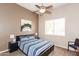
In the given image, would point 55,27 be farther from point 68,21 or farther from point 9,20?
point 9,20

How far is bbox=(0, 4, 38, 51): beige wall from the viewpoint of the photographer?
3697mm

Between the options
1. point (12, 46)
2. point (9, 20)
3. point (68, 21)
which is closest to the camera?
point (12, 46)

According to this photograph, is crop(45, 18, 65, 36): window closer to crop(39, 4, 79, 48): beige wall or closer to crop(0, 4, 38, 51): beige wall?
crop(39, 4, 79, 48): beige wall

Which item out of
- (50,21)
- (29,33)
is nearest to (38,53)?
(29,33)

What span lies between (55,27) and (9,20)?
2803mm

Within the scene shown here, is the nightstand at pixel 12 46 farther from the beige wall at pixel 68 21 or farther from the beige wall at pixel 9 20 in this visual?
the beige wall at pixel 68 21

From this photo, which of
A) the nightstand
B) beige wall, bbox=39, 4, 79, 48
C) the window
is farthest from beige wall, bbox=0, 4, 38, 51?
beige wall, bbox=39, 4, 79, 48

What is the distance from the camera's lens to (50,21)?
547cm

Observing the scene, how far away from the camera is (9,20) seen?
4.02m

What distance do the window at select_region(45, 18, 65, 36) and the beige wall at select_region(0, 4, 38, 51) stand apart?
1608 mm

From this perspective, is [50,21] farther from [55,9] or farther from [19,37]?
[19,37]

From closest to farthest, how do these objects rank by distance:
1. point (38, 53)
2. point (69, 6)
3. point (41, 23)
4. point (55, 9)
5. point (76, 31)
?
1. point (38, 53)
2. point (76, 31)
3. point (69, 6)
4. point (55, 9)
5. point (41, 23)

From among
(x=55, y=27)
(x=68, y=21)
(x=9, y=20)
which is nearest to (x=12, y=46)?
(x=9, y=20)

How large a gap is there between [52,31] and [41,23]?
108 centimetres
